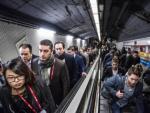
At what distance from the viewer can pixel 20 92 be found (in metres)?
2.32

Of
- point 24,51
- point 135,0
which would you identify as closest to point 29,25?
point 24,51

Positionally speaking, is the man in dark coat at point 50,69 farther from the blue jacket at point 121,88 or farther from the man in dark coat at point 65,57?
the man in dark coat at point 65,57

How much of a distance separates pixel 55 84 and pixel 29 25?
4847 millimetres

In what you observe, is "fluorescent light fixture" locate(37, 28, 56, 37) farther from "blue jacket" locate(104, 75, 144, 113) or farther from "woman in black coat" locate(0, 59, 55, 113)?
"woman in black coat" locate(0, 59, 55, 113)

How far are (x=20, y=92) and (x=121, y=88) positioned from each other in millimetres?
A: 1907

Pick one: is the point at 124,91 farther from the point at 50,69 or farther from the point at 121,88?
the point at 50,69

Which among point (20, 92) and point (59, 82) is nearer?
point (20, 92)

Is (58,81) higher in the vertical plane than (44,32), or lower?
lower

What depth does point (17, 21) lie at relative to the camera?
6.99 m

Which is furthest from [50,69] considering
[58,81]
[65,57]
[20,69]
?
[65,57]

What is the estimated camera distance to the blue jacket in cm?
381

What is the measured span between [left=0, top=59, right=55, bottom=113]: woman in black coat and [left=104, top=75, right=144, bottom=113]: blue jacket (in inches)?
67.3

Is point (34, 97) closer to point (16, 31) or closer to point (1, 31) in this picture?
point (1, 31)

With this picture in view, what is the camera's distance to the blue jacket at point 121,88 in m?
3.81
